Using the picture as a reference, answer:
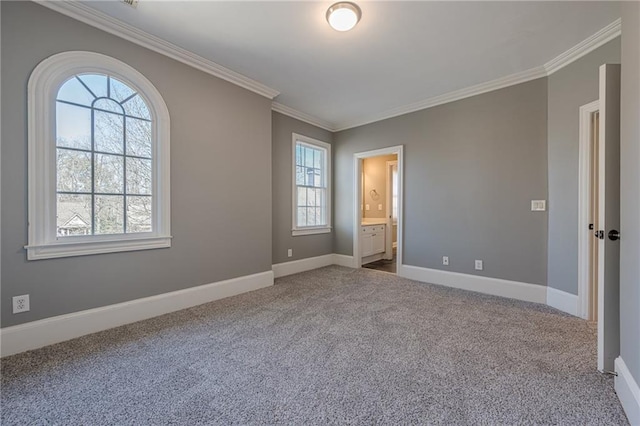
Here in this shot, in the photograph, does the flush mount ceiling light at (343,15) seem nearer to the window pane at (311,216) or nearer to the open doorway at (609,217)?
the open doorway at (609,217)

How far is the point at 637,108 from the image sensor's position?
133 centimetres

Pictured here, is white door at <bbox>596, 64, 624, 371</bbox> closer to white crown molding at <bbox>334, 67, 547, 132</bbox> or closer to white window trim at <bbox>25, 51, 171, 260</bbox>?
white crown molding at <bbox>334, 67, 547, 132</bbox>

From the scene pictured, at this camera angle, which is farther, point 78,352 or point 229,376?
point 78,352

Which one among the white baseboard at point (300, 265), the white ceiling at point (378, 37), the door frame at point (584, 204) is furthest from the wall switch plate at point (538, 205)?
the white baseboard at point (300, 265)

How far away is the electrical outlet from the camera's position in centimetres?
194

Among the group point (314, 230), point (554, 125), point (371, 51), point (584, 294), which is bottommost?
point (584, 294)

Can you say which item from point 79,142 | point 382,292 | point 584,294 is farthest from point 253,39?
point 584,294

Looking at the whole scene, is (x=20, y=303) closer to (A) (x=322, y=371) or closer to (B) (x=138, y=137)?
(B) (x=138, y=137)

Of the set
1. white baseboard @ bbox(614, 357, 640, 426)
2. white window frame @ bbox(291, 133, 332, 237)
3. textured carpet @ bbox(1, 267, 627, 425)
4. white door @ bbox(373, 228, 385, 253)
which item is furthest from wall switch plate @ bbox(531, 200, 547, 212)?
white window frame @ bbox(291, 133, 332, 237)

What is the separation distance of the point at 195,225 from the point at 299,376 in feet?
6.68

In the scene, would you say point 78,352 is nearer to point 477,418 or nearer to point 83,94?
point 83,94

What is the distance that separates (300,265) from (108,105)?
3.31 metres

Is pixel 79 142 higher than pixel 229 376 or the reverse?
higher

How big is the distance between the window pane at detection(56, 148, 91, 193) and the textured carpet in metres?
1.29
